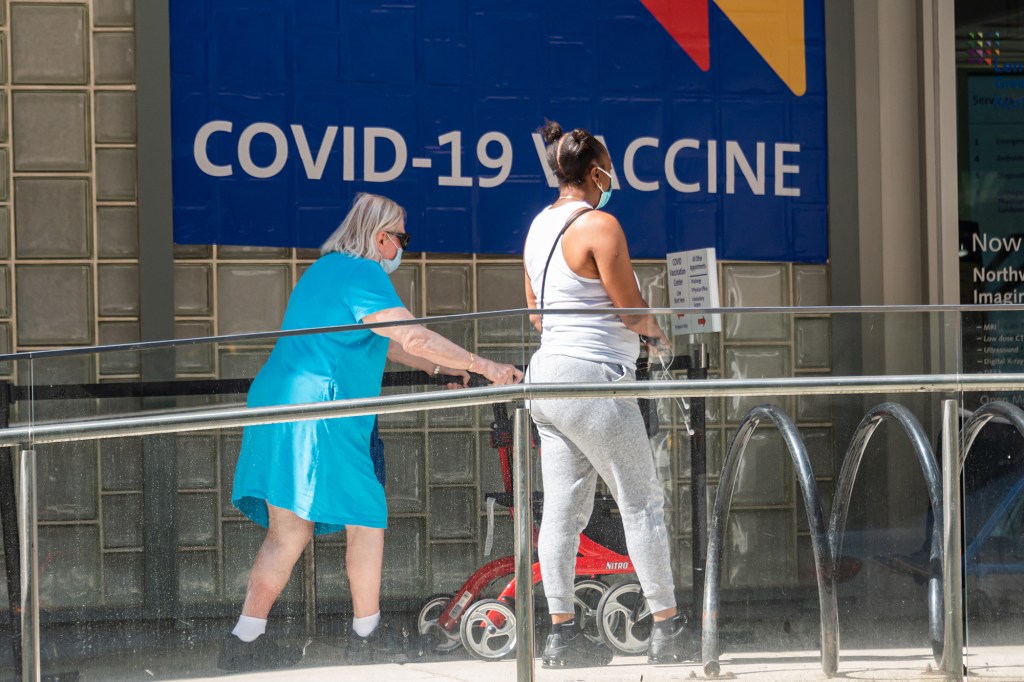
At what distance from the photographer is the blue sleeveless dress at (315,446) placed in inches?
146

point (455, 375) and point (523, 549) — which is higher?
point (455, 375)

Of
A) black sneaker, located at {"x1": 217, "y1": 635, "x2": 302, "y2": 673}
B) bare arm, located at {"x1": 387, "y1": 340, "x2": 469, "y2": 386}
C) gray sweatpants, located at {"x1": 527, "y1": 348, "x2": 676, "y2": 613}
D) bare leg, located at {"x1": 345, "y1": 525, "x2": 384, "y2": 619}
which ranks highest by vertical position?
bare arm, located at {"x1": 387, "y1": 340, "x2": 469, "y2": 386}

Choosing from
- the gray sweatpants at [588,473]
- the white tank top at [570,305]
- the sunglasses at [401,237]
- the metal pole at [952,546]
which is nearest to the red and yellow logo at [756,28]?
the sunglasses at [401,237]

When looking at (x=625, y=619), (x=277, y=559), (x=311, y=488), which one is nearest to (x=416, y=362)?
(x=311, y=488)

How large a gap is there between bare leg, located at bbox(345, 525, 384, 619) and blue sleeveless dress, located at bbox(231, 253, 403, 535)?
0.12 feet

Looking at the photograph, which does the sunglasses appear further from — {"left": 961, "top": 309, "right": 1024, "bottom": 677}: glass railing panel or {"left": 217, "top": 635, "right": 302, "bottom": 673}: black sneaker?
{"left": 961, "top": 309, "right": 1024, "bottom": 677}: glass railing panel

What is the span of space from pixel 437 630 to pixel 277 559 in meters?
0.49

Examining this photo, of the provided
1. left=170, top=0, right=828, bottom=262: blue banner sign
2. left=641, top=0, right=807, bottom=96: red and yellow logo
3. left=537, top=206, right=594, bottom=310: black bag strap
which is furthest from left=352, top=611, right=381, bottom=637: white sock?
left=641, top=0, right=807, bottom=96: red and yellow logo

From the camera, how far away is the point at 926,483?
12.6 ft

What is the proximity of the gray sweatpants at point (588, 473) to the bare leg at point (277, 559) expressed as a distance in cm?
68

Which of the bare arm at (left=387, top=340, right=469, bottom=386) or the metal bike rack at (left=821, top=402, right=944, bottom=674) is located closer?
the bare arm at (left=387, top=340, right=469, bottom=386)

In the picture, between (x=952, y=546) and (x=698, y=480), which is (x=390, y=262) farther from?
(x=952, y=546)

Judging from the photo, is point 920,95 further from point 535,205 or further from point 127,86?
point 127,86

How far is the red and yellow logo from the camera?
6.42 meters
